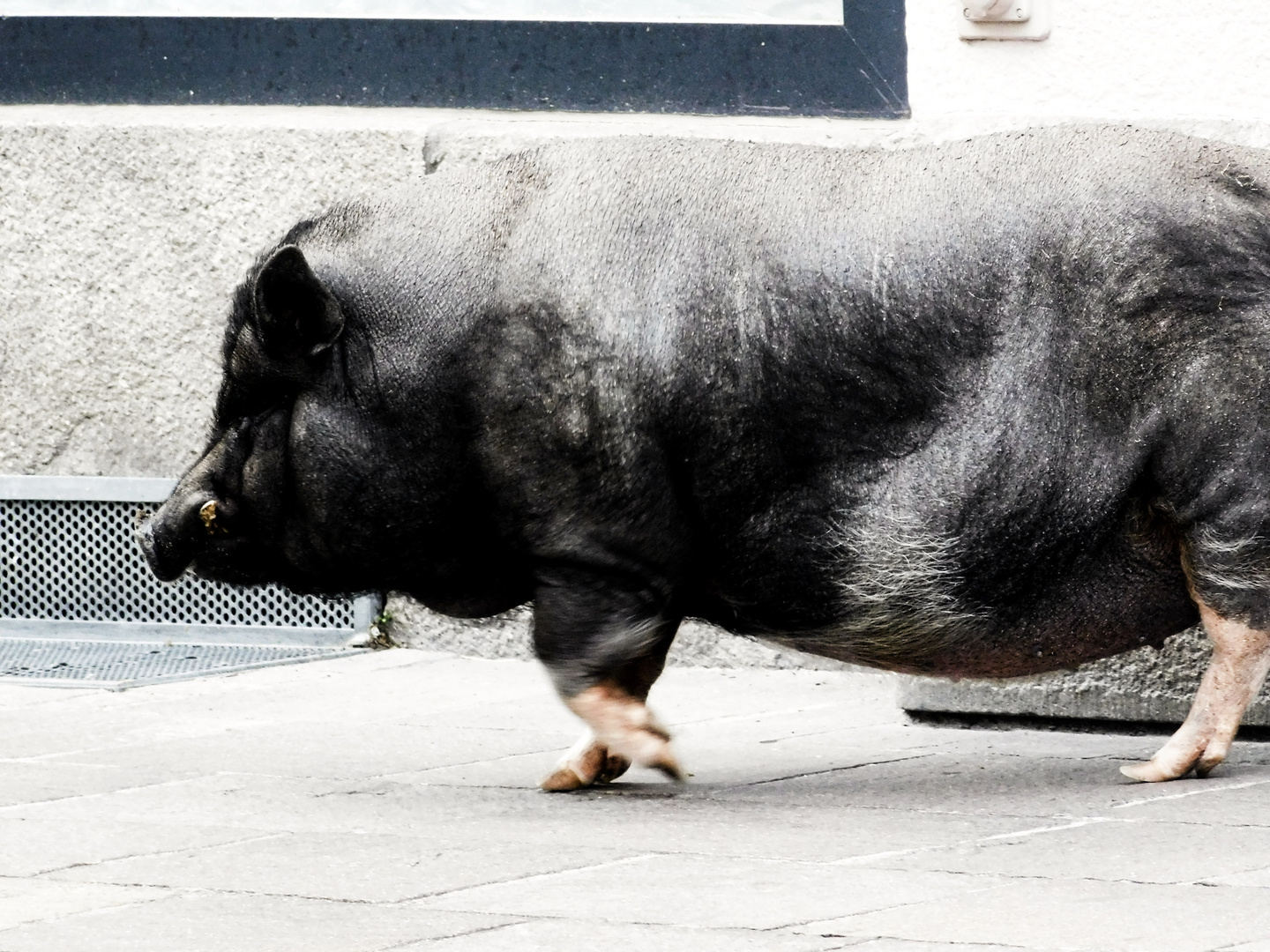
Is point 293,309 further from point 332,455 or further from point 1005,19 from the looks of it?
point 1005,19

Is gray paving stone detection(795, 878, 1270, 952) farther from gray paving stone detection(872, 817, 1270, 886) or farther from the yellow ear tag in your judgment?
the yellow ear tag

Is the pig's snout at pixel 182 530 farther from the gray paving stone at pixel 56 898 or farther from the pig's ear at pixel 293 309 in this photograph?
the gray paving stone at pixel 56 898

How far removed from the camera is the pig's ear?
4.13 meters

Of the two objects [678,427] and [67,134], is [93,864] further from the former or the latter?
[67,134]

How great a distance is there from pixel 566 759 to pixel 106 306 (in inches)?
106

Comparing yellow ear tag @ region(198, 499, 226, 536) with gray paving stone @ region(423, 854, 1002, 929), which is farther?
yellow ear tag @ region(198, 499, 226, 536)

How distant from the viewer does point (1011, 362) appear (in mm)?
4125

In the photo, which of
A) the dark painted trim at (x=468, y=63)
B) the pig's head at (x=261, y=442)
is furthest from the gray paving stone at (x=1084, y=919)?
the dark painted trim at (x=468, y=63)

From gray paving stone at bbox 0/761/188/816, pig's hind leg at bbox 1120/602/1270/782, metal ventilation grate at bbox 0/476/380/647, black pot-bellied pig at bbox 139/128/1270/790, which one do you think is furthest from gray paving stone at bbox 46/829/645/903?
metal ventilation grate at bbox 0/476/380/647

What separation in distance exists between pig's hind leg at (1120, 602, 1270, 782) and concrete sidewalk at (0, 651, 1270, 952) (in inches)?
2.3

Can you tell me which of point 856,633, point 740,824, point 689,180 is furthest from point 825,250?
point 740,824

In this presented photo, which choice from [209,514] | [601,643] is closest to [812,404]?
[601,643]

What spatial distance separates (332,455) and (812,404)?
945mm

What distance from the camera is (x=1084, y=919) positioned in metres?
3.12
